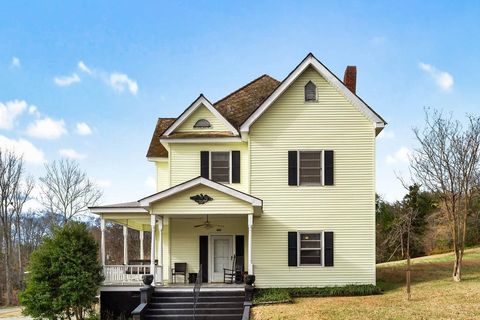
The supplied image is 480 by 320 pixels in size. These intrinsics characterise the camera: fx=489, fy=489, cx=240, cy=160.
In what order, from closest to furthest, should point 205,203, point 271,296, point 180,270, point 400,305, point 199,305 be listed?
point 400,305 → point 199,305 → point 271,296 → point 205,203 → point 180,270

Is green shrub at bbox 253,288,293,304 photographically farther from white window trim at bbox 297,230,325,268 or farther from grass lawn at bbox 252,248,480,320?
white window trim at bbox 297,230,325,268

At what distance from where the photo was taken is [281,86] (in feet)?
64.5

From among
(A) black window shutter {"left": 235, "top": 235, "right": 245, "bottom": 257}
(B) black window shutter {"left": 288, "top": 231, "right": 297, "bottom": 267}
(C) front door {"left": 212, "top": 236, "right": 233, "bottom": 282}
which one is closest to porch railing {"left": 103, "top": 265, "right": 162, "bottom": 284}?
(C) front door {"left": 212, "top": 236, "right": 233, "bottom": 282}

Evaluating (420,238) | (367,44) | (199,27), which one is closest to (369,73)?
(367,44)

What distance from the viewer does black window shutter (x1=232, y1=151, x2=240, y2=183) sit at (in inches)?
816

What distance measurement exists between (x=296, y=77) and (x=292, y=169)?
3721 millimetres

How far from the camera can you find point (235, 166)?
20844mm

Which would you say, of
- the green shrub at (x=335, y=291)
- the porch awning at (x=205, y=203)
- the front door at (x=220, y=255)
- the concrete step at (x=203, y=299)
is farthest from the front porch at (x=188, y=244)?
the green shrub at (x=335, y=291)

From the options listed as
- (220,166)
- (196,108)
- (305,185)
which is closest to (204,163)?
Answer: (220,166)

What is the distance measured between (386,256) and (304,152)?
24116mm

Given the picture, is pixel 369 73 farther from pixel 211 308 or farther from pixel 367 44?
pixel 211 308

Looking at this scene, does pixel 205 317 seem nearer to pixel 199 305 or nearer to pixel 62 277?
→ pixel 199 305

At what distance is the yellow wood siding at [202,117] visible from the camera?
21.0 metres

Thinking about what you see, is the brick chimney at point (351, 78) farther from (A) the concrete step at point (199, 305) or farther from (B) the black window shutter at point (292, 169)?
(A) the concrete step at point (199, 305)
